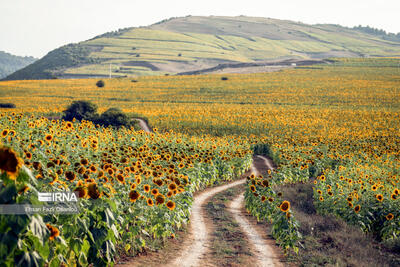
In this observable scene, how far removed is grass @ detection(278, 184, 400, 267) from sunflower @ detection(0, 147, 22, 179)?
7998 mm

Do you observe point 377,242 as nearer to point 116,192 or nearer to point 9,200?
point 116,192

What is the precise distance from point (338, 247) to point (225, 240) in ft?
11.2

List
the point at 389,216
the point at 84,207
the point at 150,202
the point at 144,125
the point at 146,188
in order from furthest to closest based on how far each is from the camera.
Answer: the point at 144,125 → the point at 389,216 → the point at 146,188 → the point at 150,202 → the point at 84,207

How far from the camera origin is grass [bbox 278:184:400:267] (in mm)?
10789

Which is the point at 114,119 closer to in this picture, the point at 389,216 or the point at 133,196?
the point at 389,216

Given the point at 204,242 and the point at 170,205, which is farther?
the point at 204,242

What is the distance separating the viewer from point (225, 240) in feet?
39.7

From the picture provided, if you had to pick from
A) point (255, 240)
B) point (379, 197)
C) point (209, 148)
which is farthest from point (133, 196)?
point (209, 148)

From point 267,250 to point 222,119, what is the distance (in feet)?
129

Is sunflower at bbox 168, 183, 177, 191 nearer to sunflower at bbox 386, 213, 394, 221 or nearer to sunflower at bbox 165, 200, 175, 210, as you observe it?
sunflower at bbox 165, 200, 175, 210

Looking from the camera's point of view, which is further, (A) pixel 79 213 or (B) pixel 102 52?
(B) pixel 102 52

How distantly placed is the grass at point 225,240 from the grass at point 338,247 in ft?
4.73

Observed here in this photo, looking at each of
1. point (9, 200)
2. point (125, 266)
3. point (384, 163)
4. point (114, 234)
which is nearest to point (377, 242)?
point (125, 266)

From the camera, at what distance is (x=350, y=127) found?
48.3m
